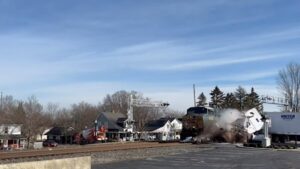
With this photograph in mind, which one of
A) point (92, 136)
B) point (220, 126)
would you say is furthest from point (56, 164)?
point (92, 136)

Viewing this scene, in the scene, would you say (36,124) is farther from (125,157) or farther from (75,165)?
(75,165)

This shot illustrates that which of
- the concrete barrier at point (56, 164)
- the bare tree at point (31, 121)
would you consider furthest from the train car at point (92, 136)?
the concrete barrier at point (56, 164)

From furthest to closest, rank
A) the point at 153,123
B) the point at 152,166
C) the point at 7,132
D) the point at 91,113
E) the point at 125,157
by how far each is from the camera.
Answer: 1. the point at 91,113
2. the point at 153,123
3. the point at 7,132
4. the point at 125,157
5. the point at 152,166

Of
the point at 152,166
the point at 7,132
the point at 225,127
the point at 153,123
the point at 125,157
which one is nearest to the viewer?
the point at 152,166

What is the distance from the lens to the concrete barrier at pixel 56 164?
13.3 metres

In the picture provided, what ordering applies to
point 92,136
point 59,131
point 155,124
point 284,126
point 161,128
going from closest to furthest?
point 284,126 → point 92,136 → point 161,128 → point 155,124 → point 59,131

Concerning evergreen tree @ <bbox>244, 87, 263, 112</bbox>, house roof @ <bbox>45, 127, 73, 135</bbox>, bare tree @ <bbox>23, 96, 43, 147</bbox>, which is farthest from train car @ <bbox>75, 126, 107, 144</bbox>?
evergreen tree @ <bbox>244, 87, 263, 112</bbox>

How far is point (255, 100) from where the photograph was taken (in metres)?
139

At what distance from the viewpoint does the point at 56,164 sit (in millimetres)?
14523

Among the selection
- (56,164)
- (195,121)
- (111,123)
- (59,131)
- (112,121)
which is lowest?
(56,164)

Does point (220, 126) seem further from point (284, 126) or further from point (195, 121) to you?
point (284, 126)

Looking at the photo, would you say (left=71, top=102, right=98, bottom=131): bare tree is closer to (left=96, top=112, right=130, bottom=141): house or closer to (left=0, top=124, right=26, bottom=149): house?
(left=96, top=112, right=130, bottom=141): house

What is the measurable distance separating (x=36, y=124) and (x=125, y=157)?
75910 millimetres

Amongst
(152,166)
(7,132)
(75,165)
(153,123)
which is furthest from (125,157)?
(153,123)
